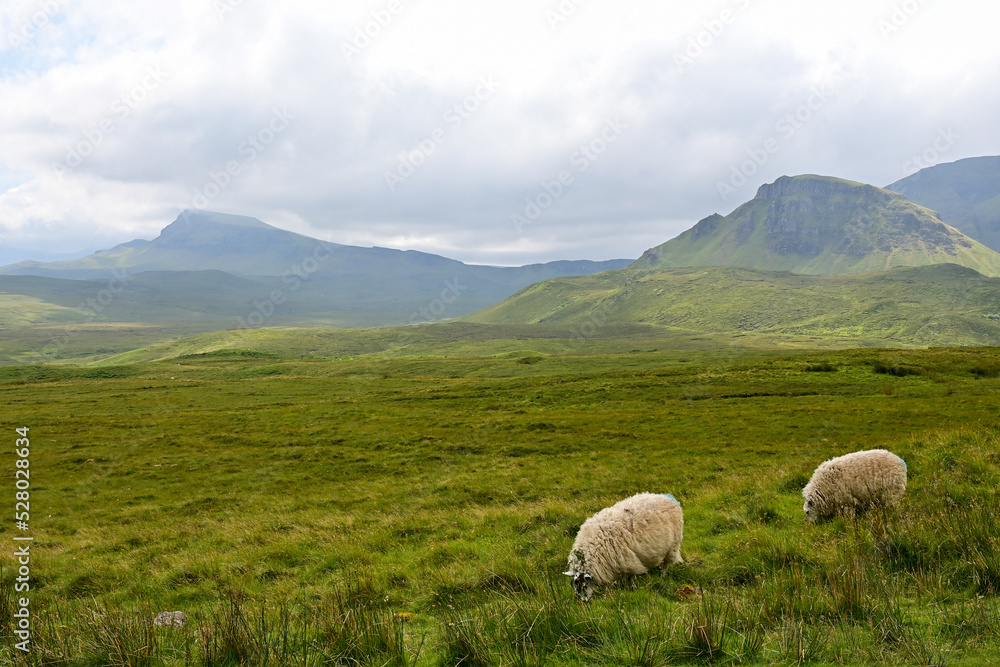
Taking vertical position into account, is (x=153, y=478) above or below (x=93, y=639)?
below

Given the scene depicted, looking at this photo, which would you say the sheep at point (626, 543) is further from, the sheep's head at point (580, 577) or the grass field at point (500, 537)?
the grass field at point (500, 537)

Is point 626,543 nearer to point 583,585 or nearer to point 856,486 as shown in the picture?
point 583,585

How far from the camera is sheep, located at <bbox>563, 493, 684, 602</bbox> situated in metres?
8.81

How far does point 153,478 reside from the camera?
2766 cm

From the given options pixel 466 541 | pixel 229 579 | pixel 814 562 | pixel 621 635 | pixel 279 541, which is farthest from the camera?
pixel 279 541

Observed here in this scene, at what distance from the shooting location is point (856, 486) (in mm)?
10922

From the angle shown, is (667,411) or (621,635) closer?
(621,635)

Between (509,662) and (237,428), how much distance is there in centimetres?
4287

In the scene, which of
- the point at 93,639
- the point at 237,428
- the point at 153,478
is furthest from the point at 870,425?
the point at 237,428

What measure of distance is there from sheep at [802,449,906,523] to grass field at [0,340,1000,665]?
50 cm

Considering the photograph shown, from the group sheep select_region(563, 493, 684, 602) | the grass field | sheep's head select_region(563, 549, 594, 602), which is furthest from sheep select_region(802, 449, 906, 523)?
sheep's head select_region(563, 549, 594, 602)

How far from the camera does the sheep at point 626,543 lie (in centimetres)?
881

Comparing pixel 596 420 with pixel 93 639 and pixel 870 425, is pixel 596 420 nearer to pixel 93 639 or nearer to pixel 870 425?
pixel 870 425

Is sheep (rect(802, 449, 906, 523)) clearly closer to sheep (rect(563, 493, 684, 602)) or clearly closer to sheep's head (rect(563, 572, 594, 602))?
sheep (rect(563, 493, 684, 602))
